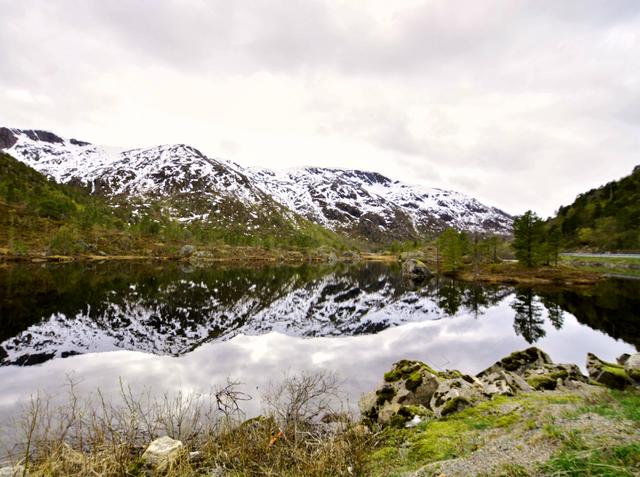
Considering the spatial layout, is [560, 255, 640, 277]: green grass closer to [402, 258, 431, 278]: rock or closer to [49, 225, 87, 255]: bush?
[402, 258, 431, 278]: rock

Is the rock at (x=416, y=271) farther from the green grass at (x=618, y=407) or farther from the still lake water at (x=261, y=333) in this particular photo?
the green grass at (x=618, y=407)

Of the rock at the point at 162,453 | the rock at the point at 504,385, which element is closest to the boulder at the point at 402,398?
the rock at the point at 504,385

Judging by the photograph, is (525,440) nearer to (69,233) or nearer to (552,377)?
(552,377)

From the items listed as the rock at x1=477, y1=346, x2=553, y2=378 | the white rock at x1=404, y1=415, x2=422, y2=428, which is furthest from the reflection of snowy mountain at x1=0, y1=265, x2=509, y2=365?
the white rock at x1=404, y1=415, x2=422, y2=428

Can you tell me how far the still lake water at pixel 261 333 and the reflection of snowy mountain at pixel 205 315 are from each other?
17 cm

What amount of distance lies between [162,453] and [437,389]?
420 inches

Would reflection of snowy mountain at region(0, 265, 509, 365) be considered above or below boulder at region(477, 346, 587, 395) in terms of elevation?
below

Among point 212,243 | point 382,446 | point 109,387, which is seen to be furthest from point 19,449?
point 212,243

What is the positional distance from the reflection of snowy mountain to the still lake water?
0.17 metres

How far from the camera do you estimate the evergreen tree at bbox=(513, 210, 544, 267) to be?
3061 inches

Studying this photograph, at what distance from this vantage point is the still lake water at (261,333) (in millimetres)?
20359

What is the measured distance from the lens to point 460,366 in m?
22.6

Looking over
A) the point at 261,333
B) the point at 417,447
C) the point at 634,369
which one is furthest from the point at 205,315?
the point at 634,369

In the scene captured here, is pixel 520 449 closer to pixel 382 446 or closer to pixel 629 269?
pixel 382 446
